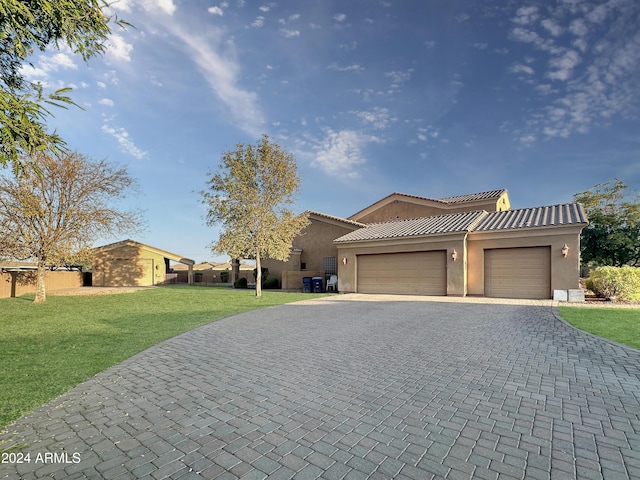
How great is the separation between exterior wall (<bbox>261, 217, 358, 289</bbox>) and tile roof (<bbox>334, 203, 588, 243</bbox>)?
3376mm

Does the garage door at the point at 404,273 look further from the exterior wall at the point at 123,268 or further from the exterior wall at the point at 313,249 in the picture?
the exterior wall at the point at 123,268

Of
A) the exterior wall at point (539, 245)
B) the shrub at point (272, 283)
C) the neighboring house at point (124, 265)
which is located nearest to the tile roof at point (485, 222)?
the exterior wall at point (539, 245)

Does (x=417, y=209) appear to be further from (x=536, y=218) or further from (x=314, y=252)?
(x=536, y=218)

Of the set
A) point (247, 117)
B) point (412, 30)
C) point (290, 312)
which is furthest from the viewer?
point (247, 117)

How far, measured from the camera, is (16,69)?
6.37 metres

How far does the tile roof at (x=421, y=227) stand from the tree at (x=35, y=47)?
1540 cm

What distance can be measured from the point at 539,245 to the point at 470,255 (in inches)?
120

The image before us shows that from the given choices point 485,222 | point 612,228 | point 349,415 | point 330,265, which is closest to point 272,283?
point 330,265

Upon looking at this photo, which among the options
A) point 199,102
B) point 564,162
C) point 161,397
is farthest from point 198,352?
point 564,162

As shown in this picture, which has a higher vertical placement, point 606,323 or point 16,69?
point 16,69

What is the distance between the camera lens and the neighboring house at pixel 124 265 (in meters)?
28.5

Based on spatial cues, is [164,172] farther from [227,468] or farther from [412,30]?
[227,468]

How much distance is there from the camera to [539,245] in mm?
15000

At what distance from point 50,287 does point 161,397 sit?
27.6 m
